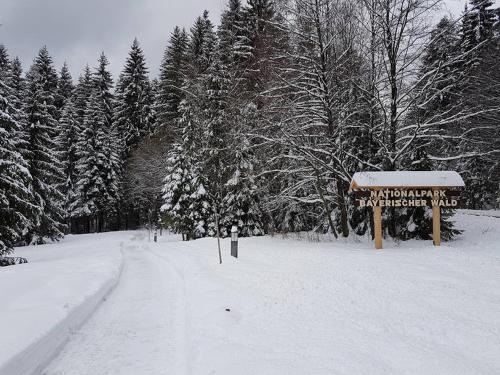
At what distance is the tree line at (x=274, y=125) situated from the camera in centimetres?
1427

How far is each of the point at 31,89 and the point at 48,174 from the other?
285 inches

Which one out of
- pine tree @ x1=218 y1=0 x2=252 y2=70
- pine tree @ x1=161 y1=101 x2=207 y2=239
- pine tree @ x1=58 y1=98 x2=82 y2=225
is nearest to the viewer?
pine tree @ x1=218 y1=0 x2=252 y2=70

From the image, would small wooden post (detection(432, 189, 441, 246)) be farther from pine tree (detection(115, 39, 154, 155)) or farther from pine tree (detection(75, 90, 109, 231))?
pine tree (detection(115, 39, 154, 155))

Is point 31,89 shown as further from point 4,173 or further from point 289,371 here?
point 289,371

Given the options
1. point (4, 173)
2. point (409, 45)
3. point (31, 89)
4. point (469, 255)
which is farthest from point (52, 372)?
point (31, 89)

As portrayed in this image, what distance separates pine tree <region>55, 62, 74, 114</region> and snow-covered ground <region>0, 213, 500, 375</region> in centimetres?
4954

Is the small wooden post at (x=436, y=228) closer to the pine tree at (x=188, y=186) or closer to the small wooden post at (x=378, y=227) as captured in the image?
the small wooden post at (x=378, y=227)

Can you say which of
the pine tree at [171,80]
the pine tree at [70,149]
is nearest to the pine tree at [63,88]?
the pine tree at [70,149]

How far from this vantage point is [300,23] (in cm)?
1521

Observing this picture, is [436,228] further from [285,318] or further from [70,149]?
[70,149]

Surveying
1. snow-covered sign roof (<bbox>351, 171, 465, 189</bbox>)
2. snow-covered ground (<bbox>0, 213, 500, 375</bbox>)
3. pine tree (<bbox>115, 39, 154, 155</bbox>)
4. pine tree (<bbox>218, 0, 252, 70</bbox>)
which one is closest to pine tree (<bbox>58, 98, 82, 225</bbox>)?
pine tree (<bbox>115, 39, 154, 155</bbox>)

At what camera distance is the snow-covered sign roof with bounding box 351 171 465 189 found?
442 inches

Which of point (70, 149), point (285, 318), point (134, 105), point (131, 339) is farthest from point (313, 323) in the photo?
point (134, 105)

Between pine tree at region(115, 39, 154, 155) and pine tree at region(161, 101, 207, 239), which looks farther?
pine tree at region(115, 39, 154, 155)
